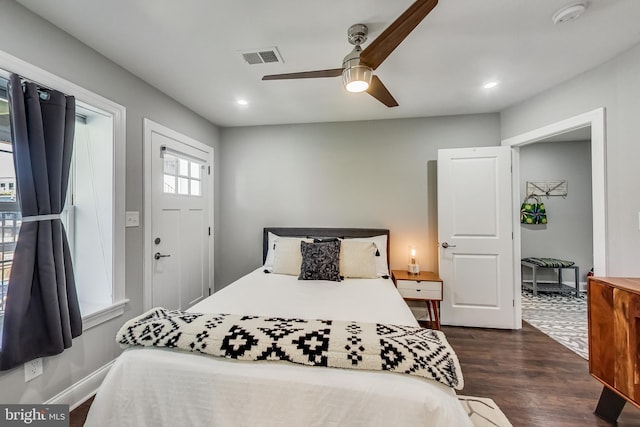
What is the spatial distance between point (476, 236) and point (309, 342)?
2.58m

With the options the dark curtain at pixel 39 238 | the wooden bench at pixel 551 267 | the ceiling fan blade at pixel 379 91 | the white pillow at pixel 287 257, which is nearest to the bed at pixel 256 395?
the dark curtain at pixel 39 238

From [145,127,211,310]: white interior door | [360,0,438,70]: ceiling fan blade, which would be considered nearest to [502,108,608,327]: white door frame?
[360,0,438,70]: ceiling fan blade

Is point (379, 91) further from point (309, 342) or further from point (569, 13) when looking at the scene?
point (309, 342)

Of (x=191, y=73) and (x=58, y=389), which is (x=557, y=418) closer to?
(x=58, y=389)

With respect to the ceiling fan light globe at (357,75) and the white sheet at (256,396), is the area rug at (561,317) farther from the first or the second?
the ceiling fan light globe at (357,75)

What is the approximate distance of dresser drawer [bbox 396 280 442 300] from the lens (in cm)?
287

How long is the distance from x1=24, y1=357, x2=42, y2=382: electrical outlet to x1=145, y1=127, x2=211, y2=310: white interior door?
0.82 meters

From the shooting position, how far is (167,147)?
8.83 ft

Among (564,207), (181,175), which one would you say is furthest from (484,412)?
(564,207)

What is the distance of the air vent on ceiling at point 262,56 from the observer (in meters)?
1.95

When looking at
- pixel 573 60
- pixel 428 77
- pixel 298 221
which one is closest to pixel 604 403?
pixel 573 60

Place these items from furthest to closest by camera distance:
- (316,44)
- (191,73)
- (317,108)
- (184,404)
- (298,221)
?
(298,221) < (317,108) < (191,73) < (316,44) < (184,404)

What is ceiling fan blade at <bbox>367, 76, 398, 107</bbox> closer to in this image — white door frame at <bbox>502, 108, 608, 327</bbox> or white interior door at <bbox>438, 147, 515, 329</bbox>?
white interior door at <bbox>438, 147, 515, 329</bbox>

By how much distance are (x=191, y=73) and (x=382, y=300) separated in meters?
2.46
